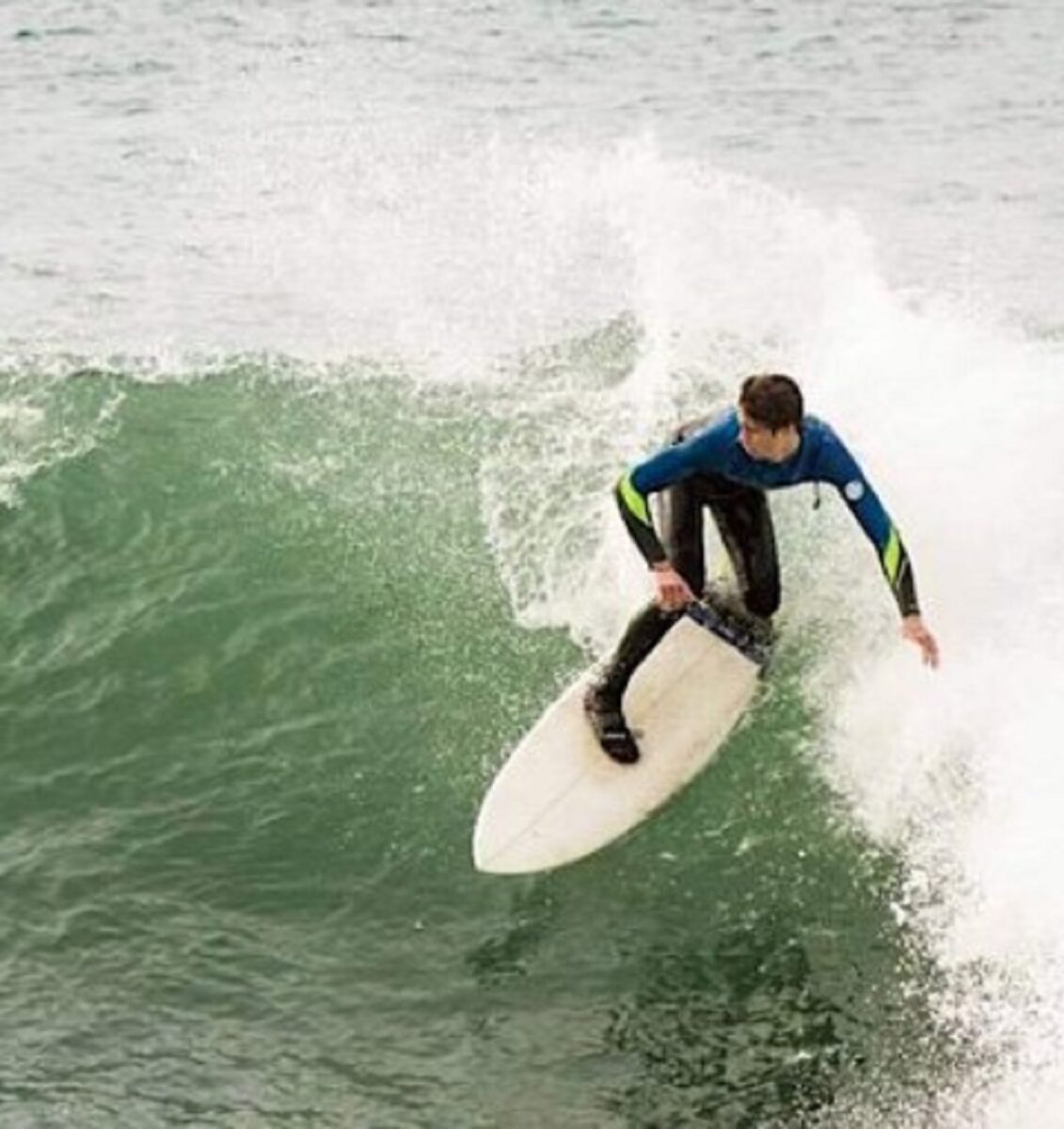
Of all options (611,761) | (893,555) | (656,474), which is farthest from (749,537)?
(611,761)

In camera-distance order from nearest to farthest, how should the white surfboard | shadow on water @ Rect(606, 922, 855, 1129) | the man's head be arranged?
shadow on water @ Rect(606, 922, 855, 1129)
the man's head
the white surfboard

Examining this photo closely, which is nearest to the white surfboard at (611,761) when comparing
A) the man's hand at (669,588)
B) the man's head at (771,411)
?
the man's hand at (669,588)

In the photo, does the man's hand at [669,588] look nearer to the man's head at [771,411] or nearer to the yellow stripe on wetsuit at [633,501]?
the yellow stripe on wetsuit at [633,501]

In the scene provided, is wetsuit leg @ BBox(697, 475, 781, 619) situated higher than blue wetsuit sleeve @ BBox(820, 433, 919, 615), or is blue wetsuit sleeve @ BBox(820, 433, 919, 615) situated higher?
blue wetsuit sleeve @ BBox(820, 433, 919, 615)

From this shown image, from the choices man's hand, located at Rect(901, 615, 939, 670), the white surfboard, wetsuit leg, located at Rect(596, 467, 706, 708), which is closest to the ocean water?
the white surfboard

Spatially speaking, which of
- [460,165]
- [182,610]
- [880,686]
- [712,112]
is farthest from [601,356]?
[712,112]

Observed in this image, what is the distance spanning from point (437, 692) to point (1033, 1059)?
4.55m

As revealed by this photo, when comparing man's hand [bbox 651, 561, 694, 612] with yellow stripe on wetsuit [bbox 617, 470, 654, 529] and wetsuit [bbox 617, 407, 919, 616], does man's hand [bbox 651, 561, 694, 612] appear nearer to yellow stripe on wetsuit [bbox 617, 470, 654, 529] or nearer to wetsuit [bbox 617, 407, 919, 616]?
wetsuit [bbox 617, 407, 919, 616]

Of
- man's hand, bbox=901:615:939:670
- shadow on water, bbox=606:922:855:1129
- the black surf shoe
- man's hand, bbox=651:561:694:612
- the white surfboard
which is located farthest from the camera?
the black surf shoe

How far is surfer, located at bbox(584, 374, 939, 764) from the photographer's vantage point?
8992mm

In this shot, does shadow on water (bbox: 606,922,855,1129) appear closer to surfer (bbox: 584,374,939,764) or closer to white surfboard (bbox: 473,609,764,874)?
white surfboard (bbox: 473,609,764,874)

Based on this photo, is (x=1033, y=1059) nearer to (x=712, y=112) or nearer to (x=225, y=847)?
(x=225, y=847)

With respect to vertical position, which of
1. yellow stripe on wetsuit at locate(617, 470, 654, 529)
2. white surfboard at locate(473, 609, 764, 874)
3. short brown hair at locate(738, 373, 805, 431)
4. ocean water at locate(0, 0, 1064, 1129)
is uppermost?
short brown hair at locate(738, 373, 805, 431)

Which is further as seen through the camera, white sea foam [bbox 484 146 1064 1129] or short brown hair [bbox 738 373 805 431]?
white sea foam [bbox 484 146 1064 1129]
